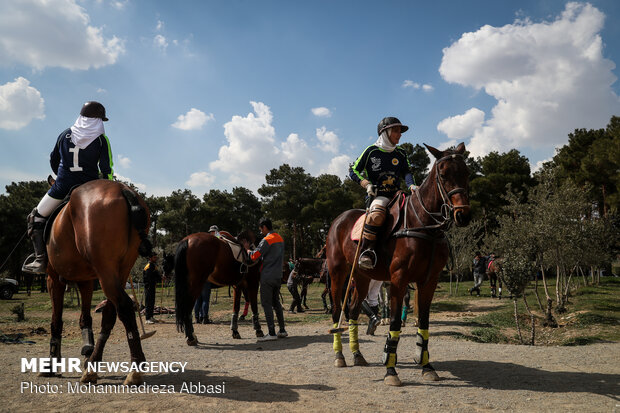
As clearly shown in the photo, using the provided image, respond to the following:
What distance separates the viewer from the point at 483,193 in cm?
4184

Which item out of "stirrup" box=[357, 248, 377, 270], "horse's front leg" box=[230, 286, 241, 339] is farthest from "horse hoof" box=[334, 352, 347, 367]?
"horse's front leg" box=[230, 286, 241, 339]

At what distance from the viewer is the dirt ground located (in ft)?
13.5

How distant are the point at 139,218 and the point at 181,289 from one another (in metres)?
4.44

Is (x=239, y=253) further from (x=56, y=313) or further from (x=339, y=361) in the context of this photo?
(x=56, y=313)

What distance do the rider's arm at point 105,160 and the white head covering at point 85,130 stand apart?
0.11m

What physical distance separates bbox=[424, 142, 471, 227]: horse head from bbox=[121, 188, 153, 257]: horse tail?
3.84 metres

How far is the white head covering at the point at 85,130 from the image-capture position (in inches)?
211

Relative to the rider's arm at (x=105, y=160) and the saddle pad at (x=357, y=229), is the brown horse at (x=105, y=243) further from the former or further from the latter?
the saddle pad at (x=357, y=229)

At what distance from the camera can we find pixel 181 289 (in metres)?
8.62

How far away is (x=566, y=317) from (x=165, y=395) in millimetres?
13894

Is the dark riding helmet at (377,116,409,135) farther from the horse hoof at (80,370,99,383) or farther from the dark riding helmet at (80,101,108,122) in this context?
the horse hoof at (80,370,99,383)

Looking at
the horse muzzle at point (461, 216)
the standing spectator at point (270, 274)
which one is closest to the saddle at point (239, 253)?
the standing spectator at point (270, 274)

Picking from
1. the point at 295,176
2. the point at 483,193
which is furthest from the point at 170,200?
the point at 483,193

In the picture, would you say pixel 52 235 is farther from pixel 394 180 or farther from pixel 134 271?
pixel 134 271
